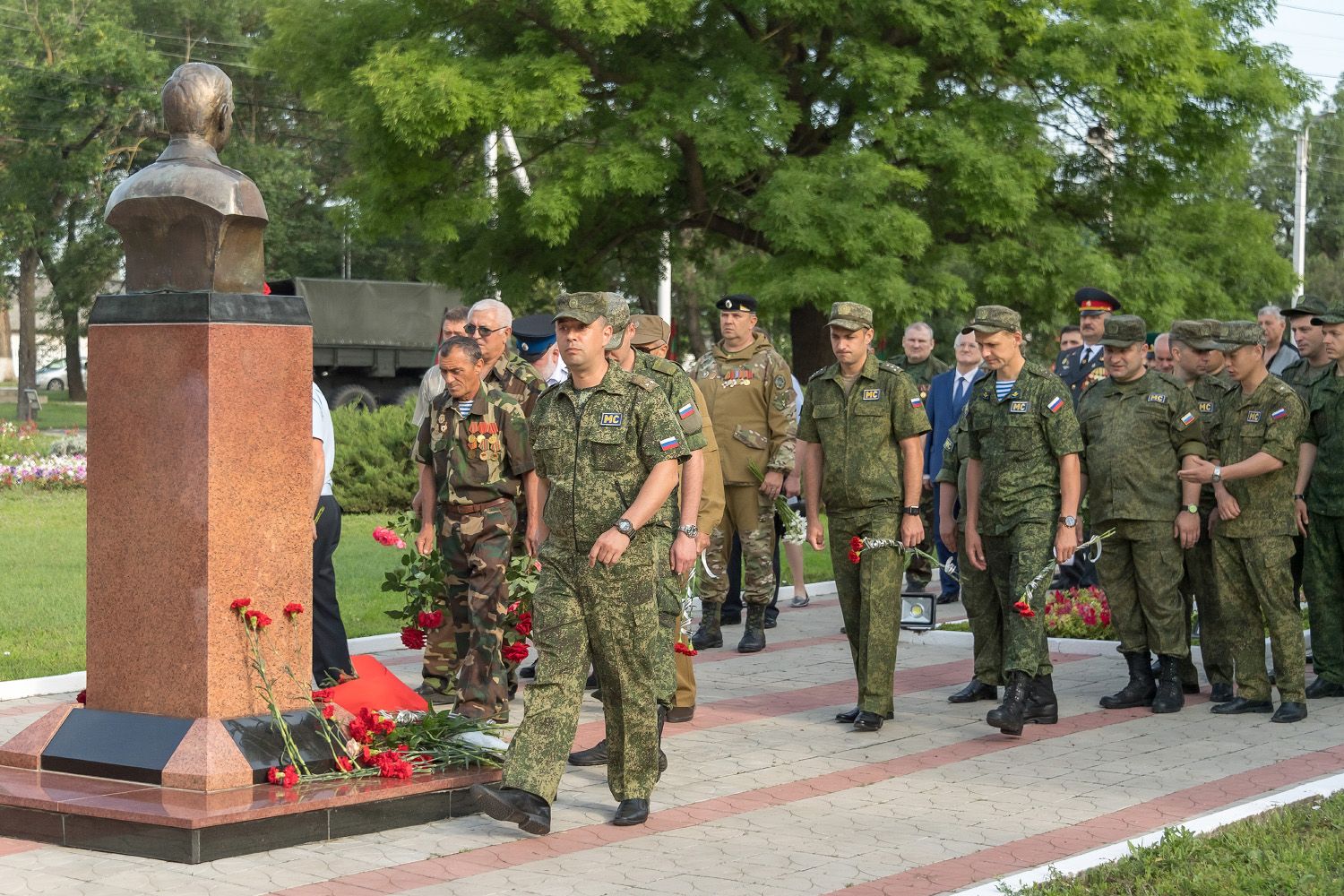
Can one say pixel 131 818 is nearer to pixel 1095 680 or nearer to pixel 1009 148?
pixel 1095 680

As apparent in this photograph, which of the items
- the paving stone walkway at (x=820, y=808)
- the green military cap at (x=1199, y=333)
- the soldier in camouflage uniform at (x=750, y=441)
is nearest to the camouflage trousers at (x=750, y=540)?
the soldier in camouflage uniform at (x=750, y=441)

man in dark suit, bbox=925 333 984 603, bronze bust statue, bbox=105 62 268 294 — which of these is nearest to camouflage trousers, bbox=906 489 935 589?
man in dark suit, bbox=925 333 984 603

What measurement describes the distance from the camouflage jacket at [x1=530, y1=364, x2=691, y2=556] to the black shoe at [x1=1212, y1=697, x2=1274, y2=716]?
3.99m

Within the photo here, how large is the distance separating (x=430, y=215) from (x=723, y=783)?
1561cm

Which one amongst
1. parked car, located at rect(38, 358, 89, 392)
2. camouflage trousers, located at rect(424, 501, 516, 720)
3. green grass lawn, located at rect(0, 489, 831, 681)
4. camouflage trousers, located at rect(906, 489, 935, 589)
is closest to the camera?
camouflage trousers, located at rect(424, 501, 516, 720)

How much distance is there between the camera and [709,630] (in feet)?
36.4

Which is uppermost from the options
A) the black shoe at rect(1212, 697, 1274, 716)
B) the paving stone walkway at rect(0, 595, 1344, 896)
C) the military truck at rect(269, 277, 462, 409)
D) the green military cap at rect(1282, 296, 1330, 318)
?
the military truck at rect(269, 277, 462, 409)

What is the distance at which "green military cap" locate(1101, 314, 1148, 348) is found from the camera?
8977 millimetres

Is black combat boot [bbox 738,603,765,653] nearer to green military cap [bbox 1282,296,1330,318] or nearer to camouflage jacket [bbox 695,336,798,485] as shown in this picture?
camouflage jacket [bbox 695,336,798,485]

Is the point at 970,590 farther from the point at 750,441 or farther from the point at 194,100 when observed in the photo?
the point at 194,100

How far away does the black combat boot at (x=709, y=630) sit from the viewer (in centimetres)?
1104

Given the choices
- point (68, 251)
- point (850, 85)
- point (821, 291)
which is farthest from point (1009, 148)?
point (68, 251)

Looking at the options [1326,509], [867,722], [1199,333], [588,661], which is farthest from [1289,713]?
[588,661]

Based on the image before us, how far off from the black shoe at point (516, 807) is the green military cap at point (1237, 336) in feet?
15.5
